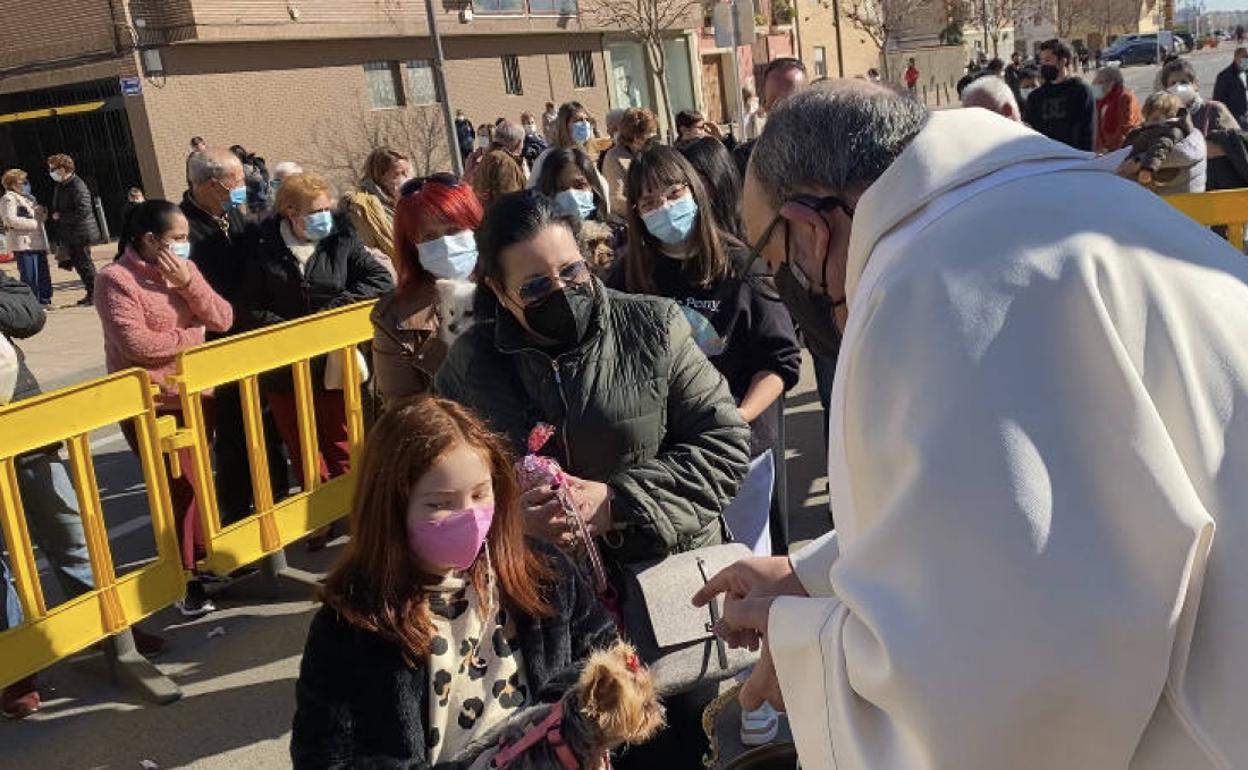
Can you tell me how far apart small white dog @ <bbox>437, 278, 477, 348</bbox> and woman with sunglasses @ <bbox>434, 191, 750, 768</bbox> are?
0.74 meters

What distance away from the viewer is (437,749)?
7.50ft

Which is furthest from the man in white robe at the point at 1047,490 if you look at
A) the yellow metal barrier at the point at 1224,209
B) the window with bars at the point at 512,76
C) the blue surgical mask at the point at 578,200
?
the window with bars at the point at 512,76

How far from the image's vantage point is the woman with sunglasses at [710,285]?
12.5 ft

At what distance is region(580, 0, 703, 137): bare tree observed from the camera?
29.5 meters

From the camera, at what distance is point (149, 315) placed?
4895mm

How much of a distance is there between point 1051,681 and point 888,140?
2.62 ft

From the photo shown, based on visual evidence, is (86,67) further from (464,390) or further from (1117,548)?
(1117,548)

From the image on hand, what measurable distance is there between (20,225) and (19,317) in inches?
404

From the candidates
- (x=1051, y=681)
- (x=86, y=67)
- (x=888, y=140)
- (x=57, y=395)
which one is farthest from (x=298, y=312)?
(x=86, y=67)

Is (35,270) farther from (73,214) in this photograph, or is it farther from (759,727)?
(759,727)

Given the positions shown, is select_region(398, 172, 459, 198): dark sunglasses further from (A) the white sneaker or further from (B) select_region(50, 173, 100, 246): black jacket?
(B) select_region(50, 173, 100, 246): black jacket

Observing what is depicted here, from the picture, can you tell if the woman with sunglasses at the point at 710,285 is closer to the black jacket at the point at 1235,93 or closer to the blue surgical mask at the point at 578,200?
the blue surgical mask at the point at 578,200

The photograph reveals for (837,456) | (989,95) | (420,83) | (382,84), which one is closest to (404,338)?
(837,456)

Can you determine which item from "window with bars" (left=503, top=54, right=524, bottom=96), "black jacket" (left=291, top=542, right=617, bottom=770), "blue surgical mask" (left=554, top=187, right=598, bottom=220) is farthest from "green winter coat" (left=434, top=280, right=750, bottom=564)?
"window with bars" (left=503, top=54, right=524, bottom=96)
